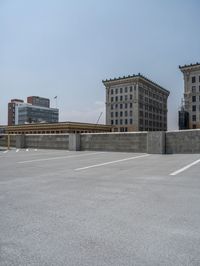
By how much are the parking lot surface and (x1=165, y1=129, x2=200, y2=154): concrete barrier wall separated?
11628mm

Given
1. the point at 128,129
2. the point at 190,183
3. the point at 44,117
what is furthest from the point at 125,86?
the point at 190,183

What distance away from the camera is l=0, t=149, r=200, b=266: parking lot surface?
3.21 meters

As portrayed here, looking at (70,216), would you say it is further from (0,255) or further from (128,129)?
(128,129)

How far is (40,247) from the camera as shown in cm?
345

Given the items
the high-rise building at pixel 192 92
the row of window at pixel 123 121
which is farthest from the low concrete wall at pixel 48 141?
the row of window at pixel 123 121

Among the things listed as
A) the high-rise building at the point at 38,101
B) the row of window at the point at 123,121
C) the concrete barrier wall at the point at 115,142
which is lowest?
the concrete barrier wall at the point at 115,142

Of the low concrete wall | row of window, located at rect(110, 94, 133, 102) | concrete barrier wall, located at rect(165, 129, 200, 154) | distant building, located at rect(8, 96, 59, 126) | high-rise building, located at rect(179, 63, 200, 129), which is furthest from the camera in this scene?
distant building, located at rect(8, 96, 59, 126)

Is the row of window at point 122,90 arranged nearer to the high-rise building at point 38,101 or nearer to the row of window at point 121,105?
the row of window at point 121,105

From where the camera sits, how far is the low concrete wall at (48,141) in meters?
25.0

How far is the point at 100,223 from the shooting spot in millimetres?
4352

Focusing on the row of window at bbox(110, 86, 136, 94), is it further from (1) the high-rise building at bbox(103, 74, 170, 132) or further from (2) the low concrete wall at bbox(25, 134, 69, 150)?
(2) the low concrete wall at bbox(25, 134, 69, 150)

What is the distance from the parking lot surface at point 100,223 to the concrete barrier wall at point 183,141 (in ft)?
38.1

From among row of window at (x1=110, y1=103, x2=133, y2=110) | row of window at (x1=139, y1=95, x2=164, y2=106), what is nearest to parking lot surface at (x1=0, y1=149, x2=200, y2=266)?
row of window at (x1=110, y1=103, x2=133, y2=110)

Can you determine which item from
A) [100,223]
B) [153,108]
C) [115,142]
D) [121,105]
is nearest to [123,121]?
[121,105]
